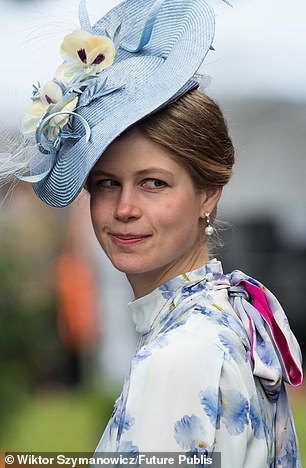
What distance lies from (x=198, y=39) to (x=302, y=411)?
5.38 meters

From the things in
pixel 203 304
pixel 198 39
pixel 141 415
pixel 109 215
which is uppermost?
pixel 198 39

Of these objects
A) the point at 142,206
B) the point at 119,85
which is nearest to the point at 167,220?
the point at 142,206

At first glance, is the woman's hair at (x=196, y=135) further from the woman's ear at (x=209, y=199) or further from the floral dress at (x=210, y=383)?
the floral dress at (x=210, y=383)

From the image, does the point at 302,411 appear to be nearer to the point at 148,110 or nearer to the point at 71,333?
the point at 71,333

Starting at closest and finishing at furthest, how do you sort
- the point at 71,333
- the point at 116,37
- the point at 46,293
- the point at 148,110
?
the point at 148,110 → the point at 116,37 → the point at 46,293 → the point at 71,333

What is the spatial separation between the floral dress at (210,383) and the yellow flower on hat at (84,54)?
52cm

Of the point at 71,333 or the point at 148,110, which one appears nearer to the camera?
the point at 148,110

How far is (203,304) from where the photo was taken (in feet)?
6.88

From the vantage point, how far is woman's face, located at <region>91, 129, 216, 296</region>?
2119mm

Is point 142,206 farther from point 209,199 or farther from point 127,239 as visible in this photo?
point 209,199

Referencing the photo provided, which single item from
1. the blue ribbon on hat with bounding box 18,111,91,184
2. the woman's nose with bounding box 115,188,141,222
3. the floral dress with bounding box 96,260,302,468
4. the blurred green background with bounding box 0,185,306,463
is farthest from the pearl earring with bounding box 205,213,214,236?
the blurred green background with bounding box 0,185,306,463

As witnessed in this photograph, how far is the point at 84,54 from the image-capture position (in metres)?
2.23

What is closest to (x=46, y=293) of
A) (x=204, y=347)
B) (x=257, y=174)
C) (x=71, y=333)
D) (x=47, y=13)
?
(x=71, y=333)

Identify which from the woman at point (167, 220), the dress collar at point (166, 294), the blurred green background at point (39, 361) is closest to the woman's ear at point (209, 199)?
the woman at point (167, 220)
